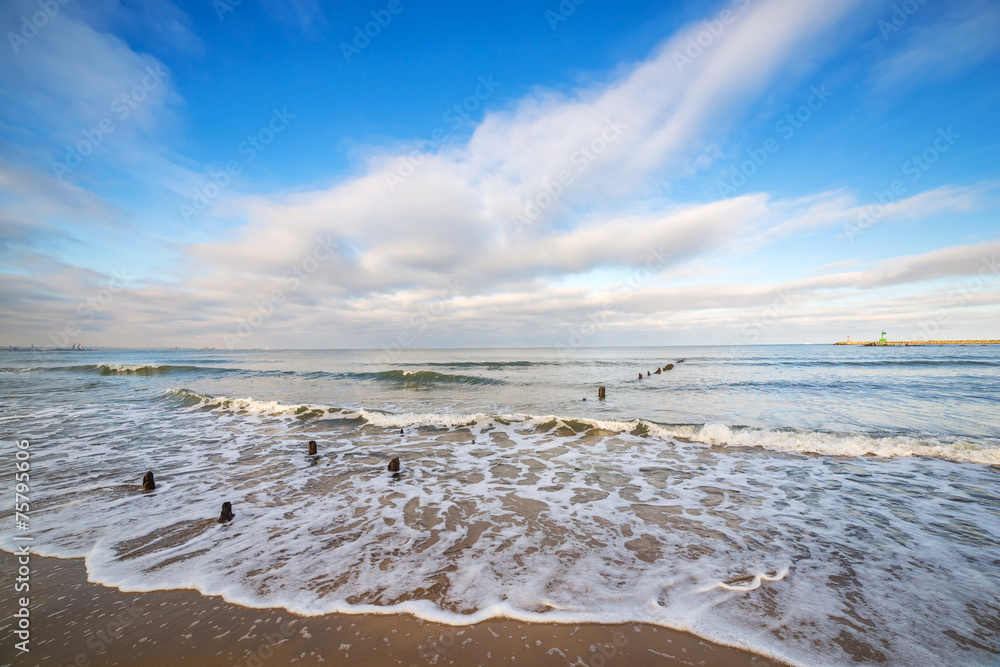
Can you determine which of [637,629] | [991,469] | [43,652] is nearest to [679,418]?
[991,469]

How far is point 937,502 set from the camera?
684cm

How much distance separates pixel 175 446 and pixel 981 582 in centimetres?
1670

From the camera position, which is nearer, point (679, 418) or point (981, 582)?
point (981, 582)

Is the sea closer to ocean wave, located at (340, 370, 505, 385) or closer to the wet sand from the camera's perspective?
the wet sand

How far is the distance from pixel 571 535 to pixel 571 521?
0.51 meters

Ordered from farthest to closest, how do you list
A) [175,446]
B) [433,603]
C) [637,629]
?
1. [175,446]
2. [433,603]
3. [637,629]

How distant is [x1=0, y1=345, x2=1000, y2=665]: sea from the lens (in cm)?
390

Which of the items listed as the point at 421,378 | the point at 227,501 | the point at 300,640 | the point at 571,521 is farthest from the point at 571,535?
the point at 421,378

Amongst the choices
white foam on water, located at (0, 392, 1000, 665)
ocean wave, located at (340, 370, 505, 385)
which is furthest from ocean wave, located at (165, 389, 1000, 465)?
ocean wave, located at (340, 370, 505, 385)

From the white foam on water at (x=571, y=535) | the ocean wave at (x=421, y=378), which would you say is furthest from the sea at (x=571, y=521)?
the ocean wave at (x=421, y=378)

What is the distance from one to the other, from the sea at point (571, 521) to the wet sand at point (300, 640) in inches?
8.1

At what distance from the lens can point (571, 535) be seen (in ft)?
18.3

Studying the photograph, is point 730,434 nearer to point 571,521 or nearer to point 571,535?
point 571,521

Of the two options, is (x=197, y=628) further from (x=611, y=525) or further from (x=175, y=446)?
(x=175, y=446)
